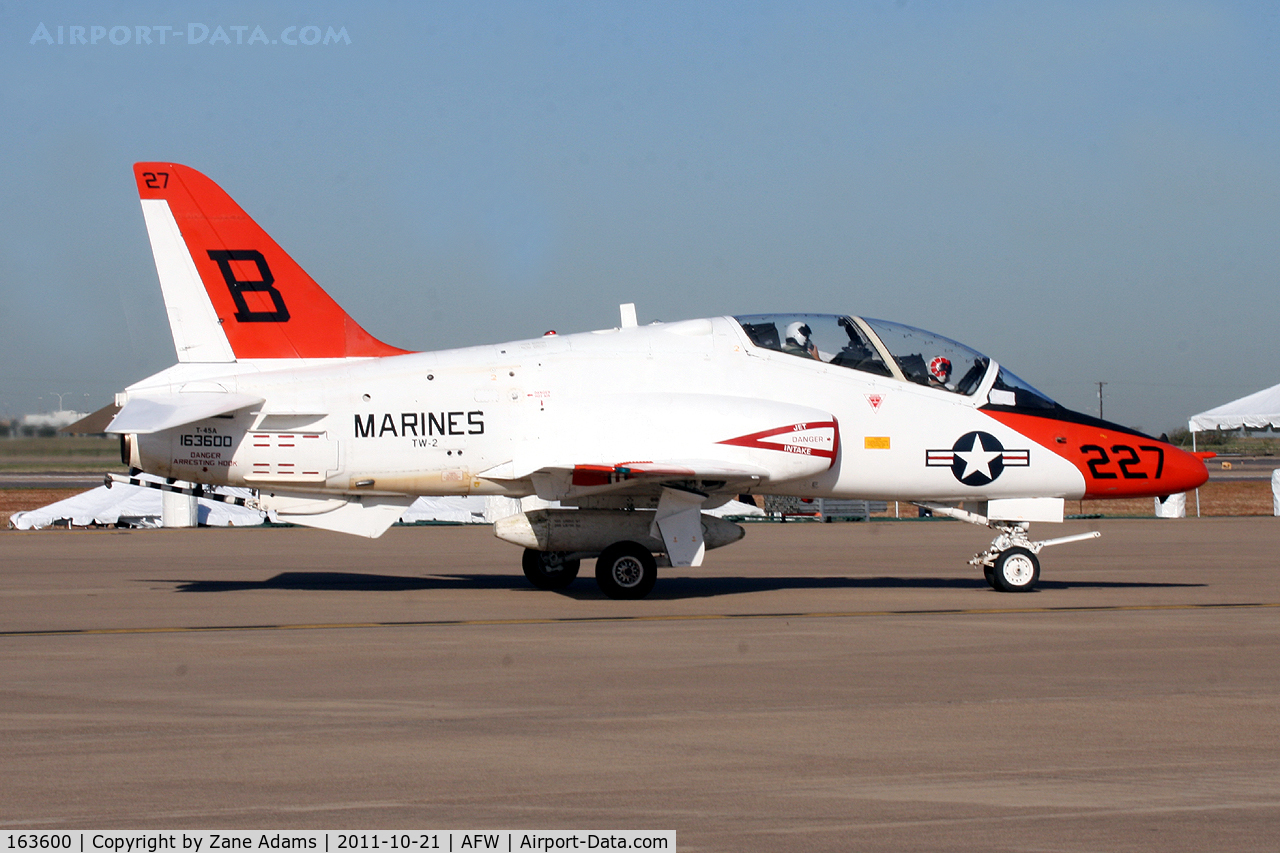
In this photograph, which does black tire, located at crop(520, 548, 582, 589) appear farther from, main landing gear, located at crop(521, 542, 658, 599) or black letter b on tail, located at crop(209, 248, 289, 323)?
black letter b on tail, located at crop(209, 248, 289, 323)

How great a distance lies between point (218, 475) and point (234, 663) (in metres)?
5.39

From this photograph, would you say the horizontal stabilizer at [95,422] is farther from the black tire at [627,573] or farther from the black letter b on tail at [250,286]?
the black tire at [627,573]

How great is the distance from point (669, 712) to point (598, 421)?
7.52 metres

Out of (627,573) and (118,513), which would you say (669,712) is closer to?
(627,573)

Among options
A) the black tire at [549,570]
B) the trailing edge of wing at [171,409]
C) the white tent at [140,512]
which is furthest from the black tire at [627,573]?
the white tent at [140,512]

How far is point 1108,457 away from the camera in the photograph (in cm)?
1611

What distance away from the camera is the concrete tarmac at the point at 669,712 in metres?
5.72

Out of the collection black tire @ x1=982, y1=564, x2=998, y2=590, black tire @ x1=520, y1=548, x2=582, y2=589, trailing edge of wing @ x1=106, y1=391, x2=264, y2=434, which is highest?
trailing edge of wing @ x1=106, y1=391, x2=264, y2=434

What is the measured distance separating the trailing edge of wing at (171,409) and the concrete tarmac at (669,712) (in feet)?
6.83

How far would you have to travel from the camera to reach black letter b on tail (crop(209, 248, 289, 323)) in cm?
1560

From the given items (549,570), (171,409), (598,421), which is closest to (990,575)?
(598,421)

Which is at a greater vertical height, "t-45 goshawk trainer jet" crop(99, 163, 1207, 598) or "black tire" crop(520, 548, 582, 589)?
"t-45 goshawk trainer jet" crop(99, 163, 1207, 598)

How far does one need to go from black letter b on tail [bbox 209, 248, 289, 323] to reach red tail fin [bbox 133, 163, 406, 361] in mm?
12

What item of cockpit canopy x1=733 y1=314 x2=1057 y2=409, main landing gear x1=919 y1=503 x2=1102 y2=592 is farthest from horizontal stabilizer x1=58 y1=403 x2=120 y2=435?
main landing gear x1=919 y1=503 x2=1102 y2=592
